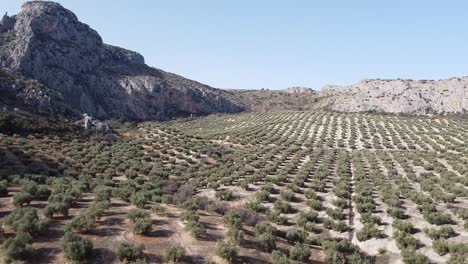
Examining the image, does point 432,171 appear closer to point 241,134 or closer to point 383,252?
A: point 383,252

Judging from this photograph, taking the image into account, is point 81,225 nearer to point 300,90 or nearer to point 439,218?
point 439,218

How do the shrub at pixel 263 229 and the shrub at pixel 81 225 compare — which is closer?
the shrub at pixel 81 225

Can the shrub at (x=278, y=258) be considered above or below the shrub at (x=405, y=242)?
above

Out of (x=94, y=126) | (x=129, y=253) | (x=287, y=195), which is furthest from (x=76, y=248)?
(x=94, y=126)

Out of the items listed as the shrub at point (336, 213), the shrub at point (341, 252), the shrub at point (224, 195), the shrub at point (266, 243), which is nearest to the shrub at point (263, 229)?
the shrub at point (266, 243)

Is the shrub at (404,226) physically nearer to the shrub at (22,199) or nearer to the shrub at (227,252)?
the shrub at (227,252)

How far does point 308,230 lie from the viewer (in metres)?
21.1

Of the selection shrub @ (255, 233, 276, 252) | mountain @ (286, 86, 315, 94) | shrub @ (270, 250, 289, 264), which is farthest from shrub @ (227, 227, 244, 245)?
mountain @ (286, 86, 315, 94)

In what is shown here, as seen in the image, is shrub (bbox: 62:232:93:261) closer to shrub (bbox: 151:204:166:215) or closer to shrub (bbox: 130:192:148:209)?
shrub (bbox: 151:204:166:215)

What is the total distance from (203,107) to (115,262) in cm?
11451

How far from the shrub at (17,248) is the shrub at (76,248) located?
47.2 inches

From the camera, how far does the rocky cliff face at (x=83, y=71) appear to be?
3893 inches

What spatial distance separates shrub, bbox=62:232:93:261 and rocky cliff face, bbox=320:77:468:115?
122m

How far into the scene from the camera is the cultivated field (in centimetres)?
1520
